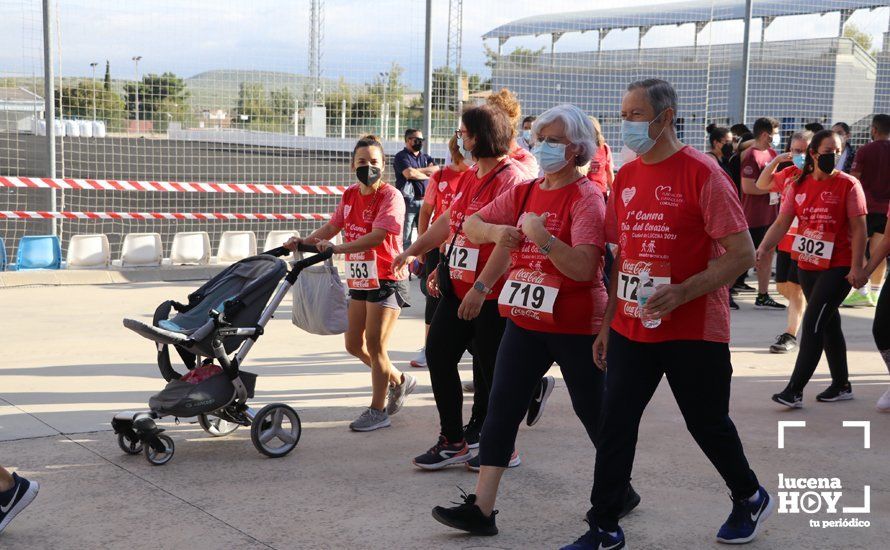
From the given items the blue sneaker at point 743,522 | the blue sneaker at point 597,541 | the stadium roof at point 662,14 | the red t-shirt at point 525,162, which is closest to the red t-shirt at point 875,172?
the stadium roof at point 662,14

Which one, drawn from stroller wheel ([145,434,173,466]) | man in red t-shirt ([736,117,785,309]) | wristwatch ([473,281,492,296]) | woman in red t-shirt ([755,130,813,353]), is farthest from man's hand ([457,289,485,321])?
man in red t-shirt ([736,117,785,309])

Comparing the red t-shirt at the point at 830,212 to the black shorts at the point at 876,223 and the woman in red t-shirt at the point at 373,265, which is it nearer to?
the woman in red t-shirt at the point at 373,265

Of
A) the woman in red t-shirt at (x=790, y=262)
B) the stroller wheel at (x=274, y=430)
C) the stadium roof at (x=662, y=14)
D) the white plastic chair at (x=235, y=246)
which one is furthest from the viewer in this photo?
the stadium roof at (x=662, y=14)

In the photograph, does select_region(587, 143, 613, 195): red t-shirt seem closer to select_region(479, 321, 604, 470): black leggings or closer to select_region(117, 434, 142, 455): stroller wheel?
select_region(479, 321, 604, 470): black leggings

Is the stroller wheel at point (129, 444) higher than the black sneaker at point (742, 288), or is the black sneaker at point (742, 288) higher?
the stroller wheel at point (129, 444)

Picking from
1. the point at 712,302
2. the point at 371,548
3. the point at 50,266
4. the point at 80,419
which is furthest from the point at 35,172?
the point at 712,302

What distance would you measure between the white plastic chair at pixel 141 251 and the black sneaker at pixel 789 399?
27.1ft

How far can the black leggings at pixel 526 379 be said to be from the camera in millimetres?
4168

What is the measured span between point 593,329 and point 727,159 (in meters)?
8.28

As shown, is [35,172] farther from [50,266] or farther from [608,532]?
[608,532]

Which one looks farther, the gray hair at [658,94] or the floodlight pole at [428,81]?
the floodlight pole at [428,81]

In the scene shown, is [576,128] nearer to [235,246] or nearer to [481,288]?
[481,288]

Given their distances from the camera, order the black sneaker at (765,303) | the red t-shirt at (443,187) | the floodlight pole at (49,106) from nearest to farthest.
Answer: the red t-shirt at (443,187)
the black sneaker at (765,303)
the floodlight pole at (49,106)

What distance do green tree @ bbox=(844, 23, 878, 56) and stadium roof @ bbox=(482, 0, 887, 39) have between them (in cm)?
36
